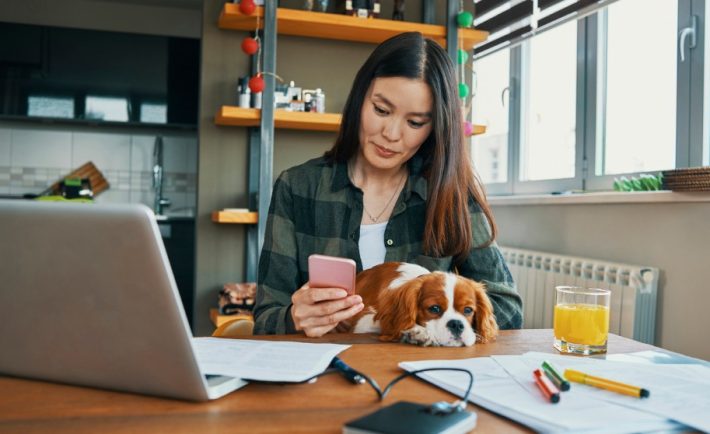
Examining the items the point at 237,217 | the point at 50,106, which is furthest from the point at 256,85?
the point at 50,106

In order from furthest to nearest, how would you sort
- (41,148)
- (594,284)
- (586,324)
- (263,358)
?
(41,148) < (594,284) < (586,324) < (263,358)

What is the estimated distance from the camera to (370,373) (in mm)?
858

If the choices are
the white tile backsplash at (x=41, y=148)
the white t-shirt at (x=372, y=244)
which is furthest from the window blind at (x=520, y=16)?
the white tile backsplash at (x=41, y=148)

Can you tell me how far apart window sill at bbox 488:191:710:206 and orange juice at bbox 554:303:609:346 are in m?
1.42

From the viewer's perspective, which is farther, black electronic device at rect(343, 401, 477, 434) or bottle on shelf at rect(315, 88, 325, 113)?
bottle on shelf at rect(315, 88, 325, 113)

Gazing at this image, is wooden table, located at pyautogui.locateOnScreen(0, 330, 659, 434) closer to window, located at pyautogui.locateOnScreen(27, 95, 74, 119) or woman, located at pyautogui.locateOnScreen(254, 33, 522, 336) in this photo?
woman, located at pyautogui.locateOnScreen(254, 33, 522, 336)

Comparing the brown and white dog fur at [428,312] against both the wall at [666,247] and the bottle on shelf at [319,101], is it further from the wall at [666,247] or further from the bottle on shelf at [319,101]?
the bottle on shelf at [319,101]

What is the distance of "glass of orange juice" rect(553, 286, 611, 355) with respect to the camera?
3.41ft

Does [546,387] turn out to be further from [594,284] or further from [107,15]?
[107,15]

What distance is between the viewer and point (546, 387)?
0.74 metres

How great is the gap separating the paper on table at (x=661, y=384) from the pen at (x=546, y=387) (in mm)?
47

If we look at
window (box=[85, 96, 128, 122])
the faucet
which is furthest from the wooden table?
the faucet

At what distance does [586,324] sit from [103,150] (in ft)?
15.5

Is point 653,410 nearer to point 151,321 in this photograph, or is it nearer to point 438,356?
point 438,356
